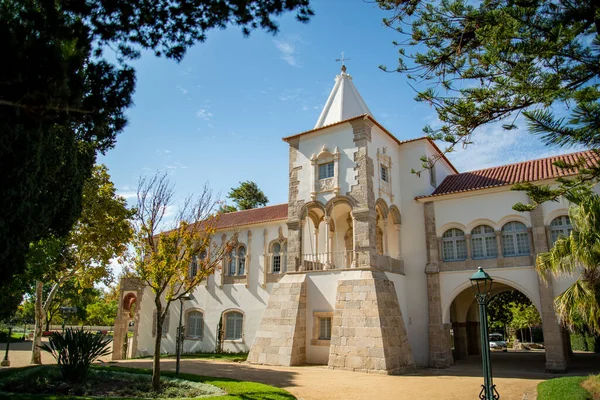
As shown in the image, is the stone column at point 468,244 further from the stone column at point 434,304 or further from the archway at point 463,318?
the archway at point 463,318

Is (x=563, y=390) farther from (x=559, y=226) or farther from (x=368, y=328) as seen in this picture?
(x=559, y=226)

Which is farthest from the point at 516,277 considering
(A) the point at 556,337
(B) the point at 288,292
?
(B) the point at 288,292

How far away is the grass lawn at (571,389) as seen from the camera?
8.91 metres

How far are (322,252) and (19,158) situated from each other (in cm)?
1240

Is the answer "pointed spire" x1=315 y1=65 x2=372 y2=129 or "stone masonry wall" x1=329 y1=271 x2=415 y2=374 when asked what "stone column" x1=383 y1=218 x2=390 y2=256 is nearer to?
"stone masonry wall" x1=329 y1=271 x2=415 y2=374

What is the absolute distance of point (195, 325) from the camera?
23.6 m

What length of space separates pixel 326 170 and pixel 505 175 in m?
7.47

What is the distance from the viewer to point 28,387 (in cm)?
952

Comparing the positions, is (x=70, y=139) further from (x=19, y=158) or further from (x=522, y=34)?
(x=522, y=34)

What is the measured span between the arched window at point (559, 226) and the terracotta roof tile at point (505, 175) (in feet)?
5.19

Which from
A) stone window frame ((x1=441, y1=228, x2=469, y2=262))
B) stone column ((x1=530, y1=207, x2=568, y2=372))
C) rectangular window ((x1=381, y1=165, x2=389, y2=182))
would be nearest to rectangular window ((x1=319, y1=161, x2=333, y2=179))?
rectangular window ((x1=381, y1=165, x2=389, y2=182))

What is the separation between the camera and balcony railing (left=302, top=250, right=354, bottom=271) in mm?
17750

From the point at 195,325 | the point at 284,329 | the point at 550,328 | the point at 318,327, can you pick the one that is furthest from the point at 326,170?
the point at 195,325

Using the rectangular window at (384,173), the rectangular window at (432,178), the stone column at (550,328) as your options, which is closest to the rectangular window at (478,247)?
the stone column at (550,328)
